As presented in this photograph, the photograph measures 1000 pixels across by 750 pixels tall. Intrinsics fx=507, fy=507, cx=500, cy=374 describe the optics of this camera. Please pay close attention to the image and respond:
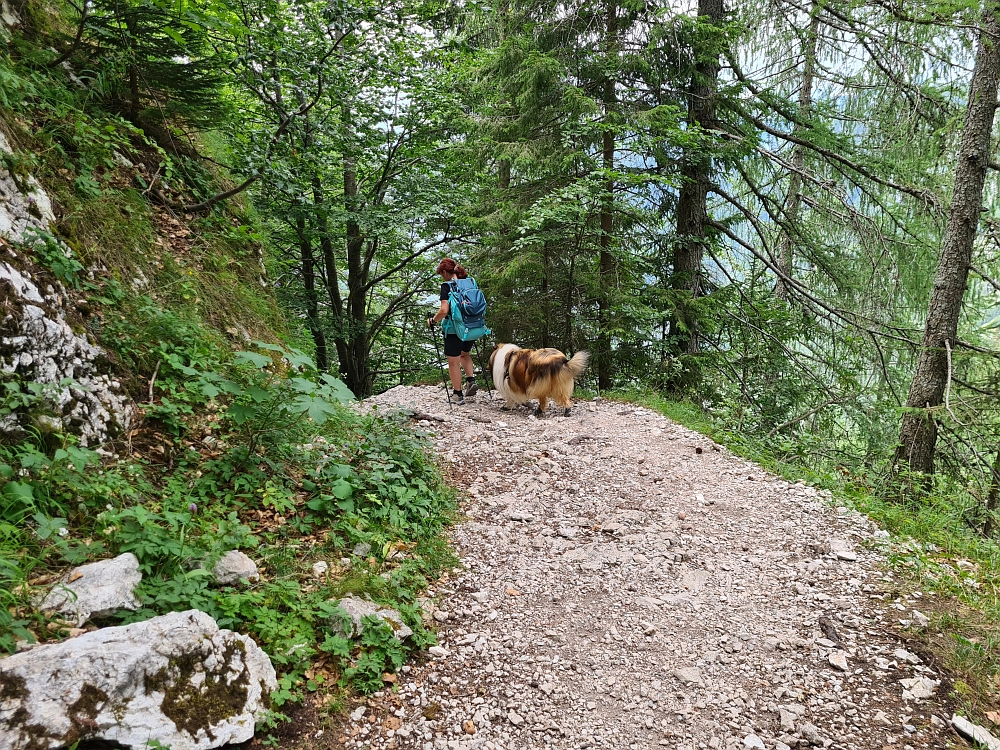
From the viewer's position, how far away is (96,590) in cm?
206

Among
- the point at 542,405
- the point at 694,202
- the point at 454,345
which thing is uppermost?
the point at 694,202

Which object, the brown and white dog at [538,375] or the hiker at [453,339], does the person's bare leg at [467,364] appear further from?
the brown and white dog at [538,375]

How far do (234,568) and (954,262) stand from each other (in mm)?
7505

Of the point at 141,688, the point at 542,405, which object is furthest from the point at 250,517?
the point at 542,405

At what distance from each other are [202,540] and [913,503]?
5861 mm

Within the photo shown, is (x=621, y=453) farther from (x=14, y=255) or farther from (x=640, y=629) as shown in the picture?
(x=14, y=255)

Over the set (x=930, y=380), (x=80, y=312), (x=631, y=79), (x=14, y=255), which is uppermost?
(x=631, y=79)

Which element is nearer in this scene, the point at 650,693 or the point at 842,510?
the point at 650,693

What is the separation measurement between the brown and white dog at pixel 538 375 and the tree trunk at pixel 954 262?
3834mm

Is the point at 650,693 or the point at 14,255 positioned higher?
the point at 14,255

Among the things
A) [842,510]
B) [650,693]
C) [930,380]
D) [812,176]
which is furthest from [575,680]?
[812,176]

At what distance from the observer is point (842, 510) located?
4418 millimetres

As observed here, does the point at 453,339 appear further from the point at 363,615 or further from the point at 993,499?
the point at 993,499

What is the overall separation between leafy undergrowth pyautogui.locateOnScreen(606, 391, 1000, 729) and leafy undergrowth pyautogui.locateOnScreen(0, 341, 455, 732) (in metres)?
2.84
